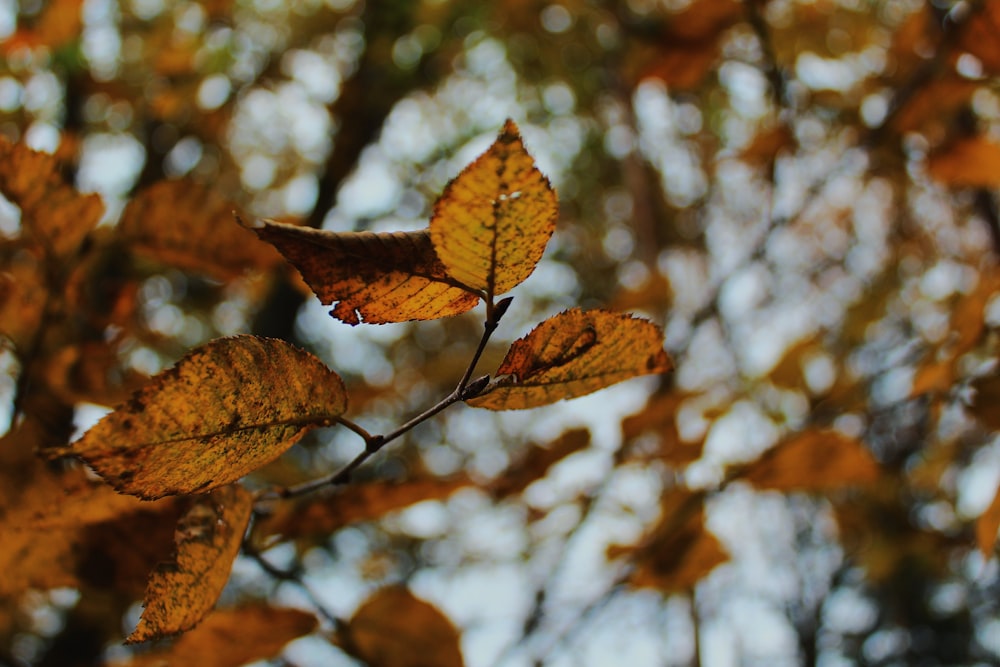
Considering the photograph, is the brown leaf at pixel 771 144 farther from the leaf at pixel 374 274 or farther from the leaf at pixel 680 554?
the leaf at pixel 374 274

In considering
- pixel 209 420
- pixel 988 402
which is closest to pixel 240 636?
pixel 209 420

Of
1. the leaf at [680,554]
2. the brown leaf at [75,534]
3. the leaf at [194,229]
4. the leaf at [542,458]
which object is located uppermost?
the leaf at [194,229]

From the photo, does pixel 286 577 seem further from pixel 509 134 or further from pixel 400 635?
pixel 509 134

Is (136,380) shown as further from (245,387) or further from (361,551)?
(361,551)

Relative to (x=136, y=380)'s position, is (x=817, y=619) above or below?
below

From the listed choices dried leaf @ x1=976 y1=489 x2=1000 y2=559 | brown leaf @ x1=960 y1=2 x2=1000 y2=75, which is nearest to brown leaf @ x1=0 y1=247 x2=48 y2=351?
dried leaf @ x1=976 y1=489 x2=1000 y2=559

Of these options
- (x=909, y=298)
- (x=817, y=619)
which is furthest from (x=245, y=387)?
(x=909, y=298)

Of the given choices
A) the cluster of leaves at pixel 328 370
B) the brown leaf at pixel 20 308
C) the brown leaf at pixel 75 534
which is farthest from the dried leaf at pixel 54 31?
the cluster of leaves at pixel 328 370
